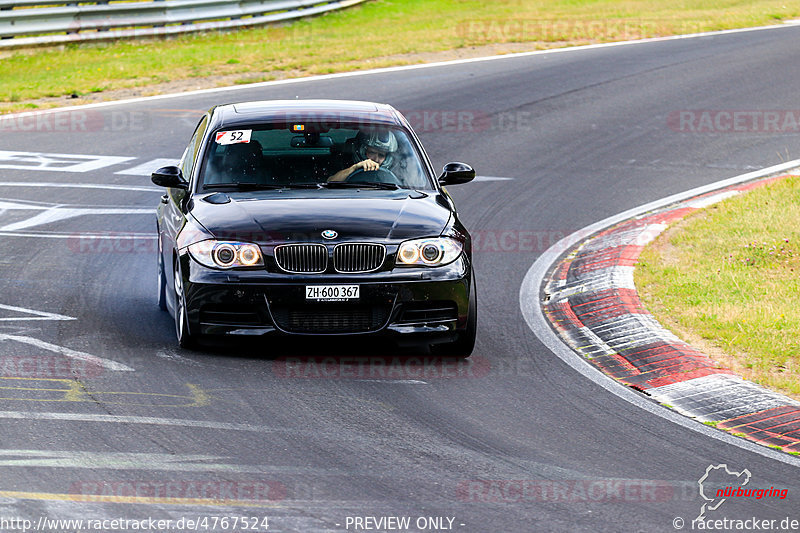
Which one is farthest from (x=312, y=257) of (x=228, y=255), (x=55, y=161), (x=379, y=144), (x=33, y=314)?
(x=55, y=161)

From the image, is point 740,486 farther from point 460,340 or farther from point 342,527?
point 460,340

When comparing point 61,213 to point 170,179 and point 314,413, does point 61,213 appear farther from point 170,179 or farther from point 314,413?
point 314,413

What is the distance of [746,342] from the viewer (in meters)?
9.03

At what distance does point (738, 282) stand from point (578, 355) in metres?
2.37

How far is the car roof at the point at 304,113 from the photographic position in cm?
987

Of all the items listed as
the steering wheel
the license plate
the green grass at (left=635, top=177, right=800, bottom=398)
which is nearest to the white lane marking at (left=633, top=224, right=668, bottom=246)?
the green grass at (left=635, top=177, right=800, bottom=398)

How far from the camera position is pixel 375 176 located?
9523 mm

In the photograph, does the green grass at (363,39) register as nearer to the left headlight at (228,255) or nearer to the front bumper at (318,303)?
the left headlight at (228,255)

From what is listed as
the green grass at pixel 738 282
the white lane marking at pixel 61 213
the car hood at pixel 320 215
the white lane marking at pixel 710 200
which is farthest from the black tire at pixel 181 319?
the white lane marking at pixel 710 200

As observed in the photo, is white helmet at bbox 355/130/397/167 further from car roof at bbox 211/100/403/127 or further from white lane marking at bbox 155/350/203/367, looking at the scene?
white lane marking at bbox 155/350/203/367

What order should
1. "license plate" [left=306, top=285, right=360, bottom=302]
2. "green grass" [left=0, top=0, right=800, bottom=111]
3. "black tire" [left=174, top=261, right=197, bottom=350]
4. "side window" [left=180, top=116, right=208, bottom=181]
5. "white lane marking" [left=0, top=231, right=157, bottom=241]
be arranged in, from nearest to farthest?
"license plate" [left=306, top=285, right=360, bottom=302], "black tire" [left=174, top=261, right=197, bottom=350], "side window" [left=180, top=116, right=208, bottom=181], "white lane marking" [left=0, top=231, right=157, bottom=241], "green grass" [left=0, top=0, right=800, bottom=111]

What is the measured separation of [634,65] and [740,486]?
18.4 metres

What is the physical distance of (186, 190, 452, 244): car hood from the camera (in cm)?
835

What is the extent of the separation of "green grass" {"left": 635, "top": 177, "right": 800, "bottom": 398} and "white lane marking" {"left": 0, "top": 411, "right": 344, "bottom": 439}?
128 inches
